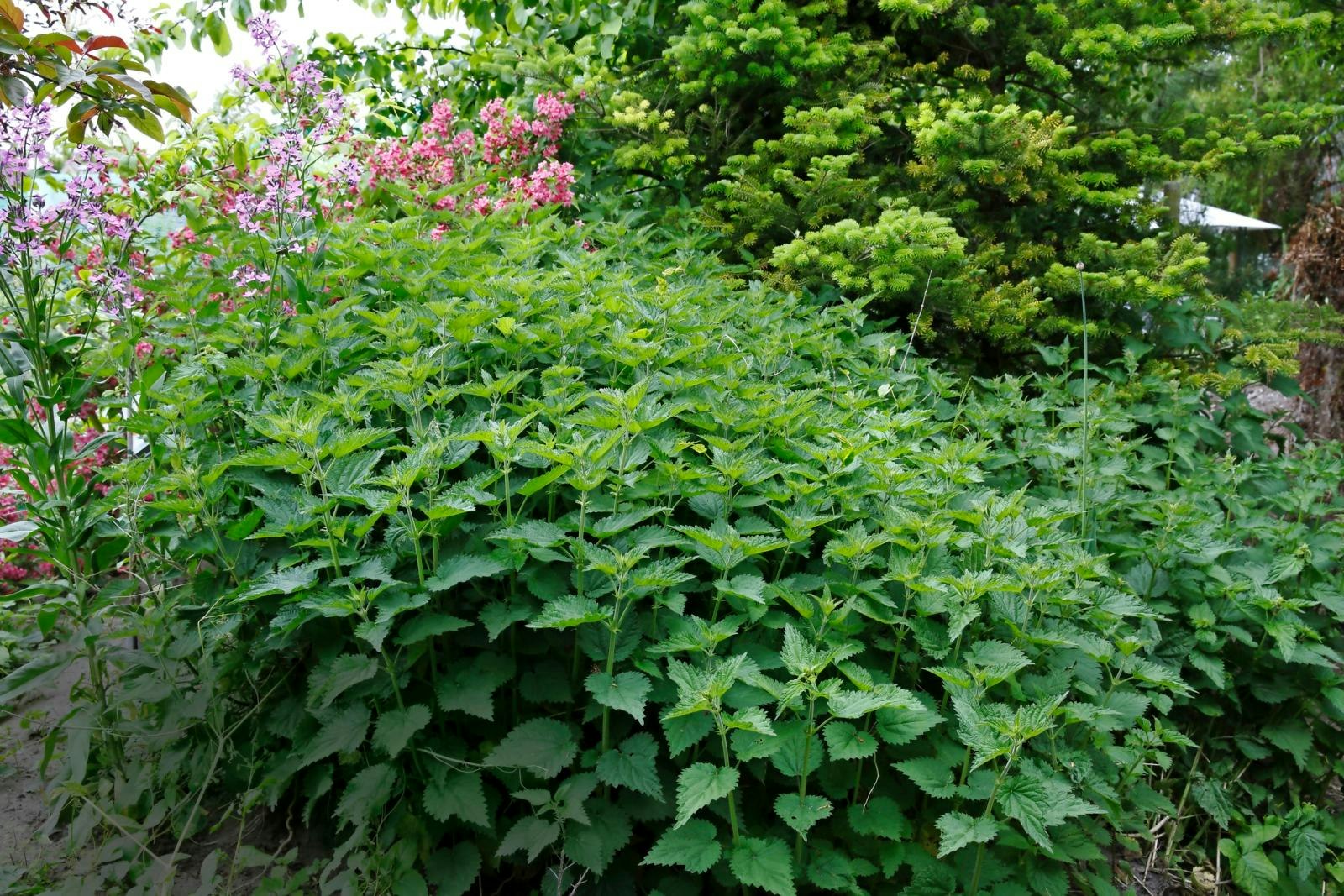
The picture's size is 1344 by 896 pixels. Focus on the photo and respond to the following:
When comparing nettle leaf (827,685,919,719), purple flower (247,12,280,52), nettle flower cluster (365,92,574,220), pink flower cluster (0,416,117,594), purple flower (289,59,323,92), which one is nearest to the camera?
nettle leaf (827,685,919,719)

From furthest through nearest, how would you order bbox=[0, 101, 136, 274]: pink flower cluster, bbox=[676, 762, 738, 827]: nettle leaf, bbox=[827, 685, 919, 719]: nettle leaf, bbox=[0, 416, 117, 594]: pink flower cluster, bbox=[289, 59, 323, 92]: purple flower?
bbox=[0, 416, 117, 594]: pink flower cluster < bbox=[289, 59, 323, 92]: purple flower < bbox=[0, 101, 136, 274]: pink flower cluster < bbox=[827, 685, 919, 719]: nettle leaf < bbox=[676, 762, 738, 827]: nettle leaf

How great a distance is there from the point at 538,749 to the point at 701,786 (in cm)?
37

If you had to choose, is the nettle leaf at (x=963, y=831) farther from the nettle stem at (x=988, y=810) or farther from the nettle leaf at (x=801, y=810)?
the nettle leaf at (x=801, y=810)

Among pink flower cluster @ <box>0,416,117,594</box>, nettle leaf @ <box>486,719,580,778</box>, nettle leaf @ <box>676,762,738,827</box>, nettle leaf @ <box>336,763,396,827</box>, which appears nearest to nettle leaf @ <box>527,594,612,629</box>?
nettle leaf @ <box>486,719,580,778</box>

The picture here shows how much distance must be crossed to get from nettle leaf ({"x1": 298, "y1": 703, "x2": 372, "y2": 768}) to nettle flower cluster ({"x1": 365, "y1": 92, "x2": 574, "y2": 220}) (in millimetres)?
2466

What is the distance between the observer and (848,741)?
1.85m

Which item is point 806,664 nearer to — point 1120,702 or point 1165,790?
point 1120,702

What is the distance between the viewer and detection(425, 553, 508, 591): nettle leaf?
182cm

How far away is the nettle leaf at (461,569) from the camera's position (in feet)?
5.96

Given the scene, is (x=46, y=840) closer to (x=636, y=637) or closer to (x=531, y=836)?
(x=531, y=836)

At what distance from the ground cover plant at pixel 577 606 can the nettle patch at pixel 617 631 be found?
0.01 m

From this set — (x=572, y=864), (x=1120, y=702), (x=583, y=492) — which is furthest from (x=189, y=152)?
(x=1120, y=702)

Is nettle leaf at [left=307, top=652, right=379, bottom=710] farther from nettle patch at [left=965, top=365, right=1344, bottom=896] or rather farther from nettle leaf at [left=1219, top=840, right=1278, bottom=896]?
nettle leaf at [left=1219, top=840, right=1278, bottom=896]

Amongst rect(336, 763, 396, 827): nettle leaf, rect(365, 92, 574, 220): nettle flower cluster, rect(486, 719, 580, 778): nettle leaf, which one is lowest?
rect(486, 719, 580, 778): nettle leaf
